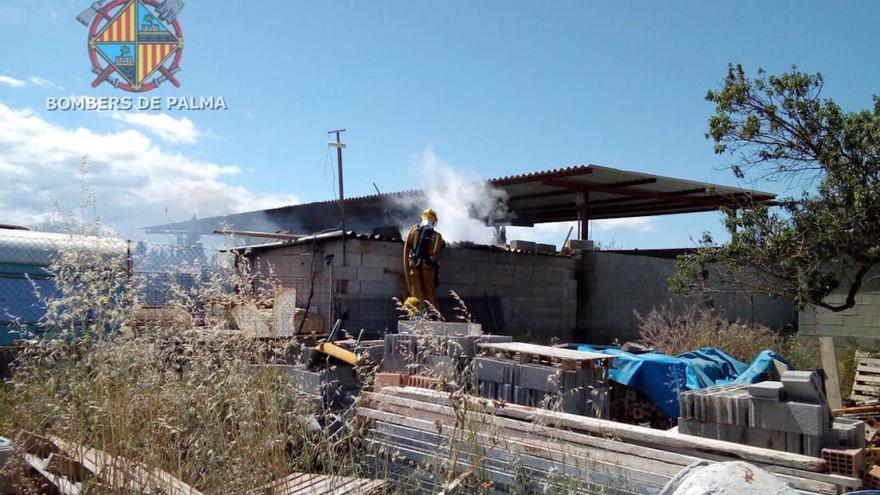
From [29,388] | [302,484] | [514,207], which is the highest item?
[514,207]

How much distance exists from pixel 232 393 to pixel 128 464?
0.54 m

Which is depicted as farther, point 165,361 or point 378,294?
point 378,294

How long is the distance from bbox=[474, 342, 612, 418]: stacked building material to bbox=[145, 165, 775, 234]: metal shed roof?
413cm

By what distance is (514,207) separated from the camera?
→ 1856cm

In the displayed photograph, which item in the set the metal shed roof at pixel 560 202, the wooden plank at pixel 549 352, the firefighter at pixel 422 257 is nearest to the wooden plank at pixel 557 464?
the wooden plank at pixel 549 352

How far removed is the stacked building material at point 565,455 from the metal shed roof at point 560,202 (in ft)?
17.7

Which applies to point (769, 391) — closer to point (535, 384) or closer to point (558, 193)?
point (535, 384)

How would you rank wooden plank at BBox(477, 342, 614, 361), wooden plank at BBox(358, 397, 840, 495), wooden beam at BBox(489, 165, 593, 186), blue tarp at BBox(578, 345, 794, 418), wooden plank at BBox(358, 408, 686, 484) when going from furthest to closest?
wooden beam at BBox(489, 165, 593, 186)
blue tarp at BBox(578, 345, 794, 418)
wooden plank at BBox(477, 342, 614, 361)
wooden plank at BBox(358, 408, 686, 484)
wooden plank at BBox(358, 397, 840, 495)

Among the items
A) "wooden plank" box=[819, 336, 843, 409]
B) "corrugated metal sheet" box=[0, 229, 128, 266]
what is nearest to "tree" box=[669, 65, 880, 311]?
"wooden plank" box=[819, 336, 843, 409]

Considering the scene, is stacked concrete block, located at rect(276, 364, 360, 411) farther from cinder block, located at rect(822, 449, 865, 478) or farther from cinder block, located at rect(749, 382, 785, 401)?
cinder block, located at rect(822, 449, 865, 478)

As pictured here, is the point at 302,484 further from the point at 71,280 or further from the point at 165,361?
the point at 71,280

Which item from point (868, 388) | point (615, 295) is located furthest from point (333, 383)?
point (615, 295)

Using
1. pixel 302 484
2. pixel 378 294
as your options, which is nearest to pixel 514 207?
pixel 378 294

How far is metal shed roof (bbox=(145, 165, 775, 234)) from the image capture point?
1364 centimetres
